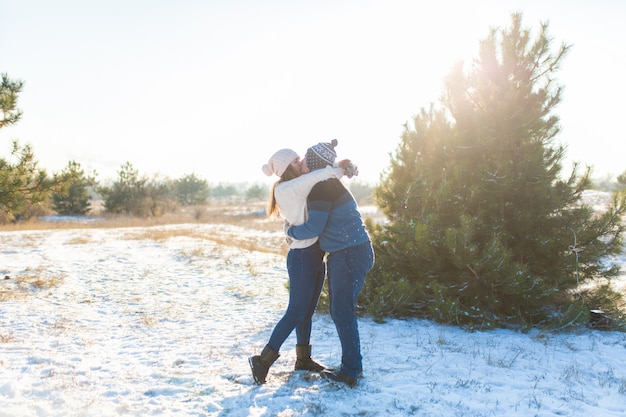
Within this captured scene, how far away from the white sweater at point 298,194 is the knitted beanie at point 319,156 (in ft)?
0.34

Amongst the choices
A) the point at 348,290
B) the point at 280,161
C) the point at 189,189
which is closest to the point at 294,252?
the point at 348,290

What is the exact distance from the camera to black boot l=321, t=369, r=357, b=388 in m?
3.49

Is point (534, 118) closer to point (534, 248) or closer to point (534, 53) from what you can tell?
point (534, 53)

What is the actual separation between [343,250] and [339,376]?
1091 mm

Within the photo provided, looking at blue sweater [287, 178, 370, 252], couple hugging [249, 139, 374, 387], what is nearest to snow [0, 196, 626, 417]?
couple hugging [249, 139, 374, 387]

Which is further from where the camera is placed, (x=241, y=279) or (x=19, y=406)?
(x=241, y=279)

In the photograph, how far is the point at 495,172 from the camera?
19.1ft

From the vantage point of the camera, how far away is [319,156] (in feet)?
11.0

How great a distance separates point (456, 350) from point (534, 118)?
358 centimetres

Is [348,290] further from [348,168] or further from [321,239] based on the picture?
[348,168]

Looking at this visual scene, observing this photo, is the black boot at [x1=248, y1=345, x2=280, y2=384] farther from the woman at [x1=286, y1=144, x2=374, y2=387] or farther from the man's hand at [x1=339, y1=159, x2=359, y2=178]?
the man's hand at [x1=339, y1=159, x2=359, y2=178]

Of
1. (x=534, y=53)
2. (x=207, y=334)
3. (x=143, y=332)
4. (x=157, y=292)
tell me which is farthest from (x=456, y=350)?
(x=157, y=292)

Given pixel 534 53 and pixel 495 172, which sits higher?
pixel 534 53

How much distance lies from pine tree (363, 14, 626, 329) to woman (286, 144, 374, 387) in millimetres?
2409
